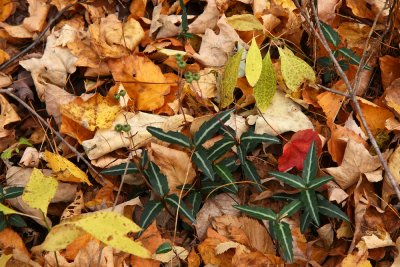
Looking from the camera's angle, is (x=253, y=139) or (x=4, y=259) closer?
(x=4, y=259)

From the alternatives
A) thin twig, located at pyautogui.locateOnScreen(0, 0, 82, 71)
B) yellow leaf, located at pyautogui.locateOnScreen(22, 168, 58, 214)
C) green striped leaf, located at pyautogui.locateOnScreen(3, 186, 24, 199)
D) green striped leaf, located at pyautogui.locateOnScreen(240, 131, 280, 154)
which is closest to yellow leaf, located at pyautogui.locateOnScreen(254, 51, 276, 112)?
green striped leaf, located at pyautogui.locateOnScreen(240, 131, 280, 154)

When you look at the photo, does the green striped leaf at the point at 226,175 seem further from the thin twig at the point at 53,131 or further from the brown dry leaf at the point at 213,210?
the thin twig at the point at 53,131

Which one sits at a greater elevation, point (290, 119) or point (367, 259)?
point (290, 119)

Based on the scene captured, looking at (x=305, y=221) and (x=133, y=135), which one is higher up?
(x=133, y=135)

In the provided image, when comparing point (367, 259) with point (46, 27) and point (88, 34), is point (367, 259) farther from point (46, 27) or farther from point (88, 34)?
point (46, 27)

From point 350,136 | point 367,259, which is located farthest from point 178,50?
point 367,259

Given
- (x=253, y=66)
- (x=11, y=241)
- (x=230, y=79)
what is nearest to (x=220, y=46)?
(x=230, y=79)

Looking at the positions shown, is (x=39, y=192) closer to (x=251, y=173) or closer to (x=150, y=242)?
(x=150, y=242)
